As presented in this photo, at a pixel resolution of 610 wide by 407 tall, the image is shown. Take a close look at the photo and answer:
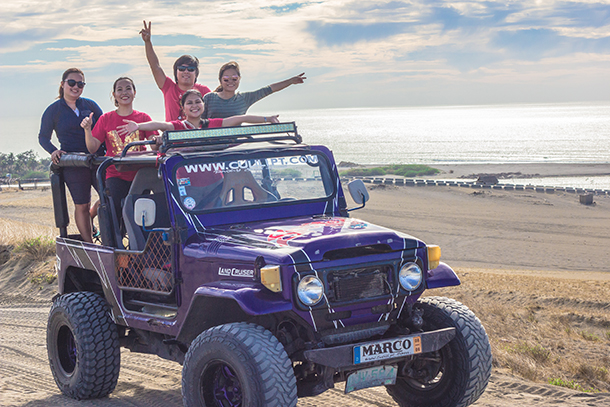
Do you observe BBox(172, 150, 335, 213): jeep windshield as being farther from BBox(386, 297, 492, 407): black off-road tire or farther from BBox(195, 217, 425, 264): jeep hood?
BBox(386, 297, 492, 407): black off-road tire

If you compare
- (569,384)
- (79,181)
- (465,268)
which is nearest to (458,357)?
(569,384)

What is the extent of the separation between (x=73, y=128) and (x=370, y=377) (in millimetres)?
5095

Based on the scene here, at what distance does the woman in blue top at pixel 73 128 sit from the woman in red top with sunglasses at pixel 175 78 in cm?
88

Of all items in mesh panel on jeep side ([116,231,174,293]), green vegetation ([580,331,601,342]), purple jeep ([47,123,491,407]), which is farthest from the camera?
green vegetation ([580,331,601,342])

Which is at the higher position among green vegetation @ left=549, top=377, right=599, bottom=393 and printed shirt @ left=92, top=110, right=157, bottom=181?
printed shirt @ left=92, top=110, right=157, bottom=181

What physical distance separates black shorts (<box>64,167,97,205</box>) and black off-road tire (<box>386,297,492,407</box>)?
4.27m

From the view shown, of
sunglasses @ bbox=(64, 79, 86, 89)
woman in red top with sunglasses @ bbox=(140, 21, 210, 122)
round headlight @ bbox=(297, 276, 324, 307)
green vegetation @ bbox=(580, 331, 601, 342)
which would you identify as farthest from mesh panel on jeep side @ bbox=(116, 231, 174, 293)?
green vegetation @ bbox=(580, 331, 601, 342)

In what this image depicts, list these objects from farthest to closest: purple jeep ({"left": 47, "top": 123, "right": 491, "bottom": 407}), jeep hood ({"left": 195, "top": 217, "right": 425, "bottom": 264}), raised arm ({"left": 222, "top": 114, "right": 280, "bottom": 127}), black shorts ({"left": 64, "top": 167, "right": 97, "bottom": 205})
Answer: black shorts ({"left": 64, "top": 167, "right": 97, "bottom": 205}), raised arm ({"left": 222, "top": 114, "right": 280, "bottom": 127}), jeep hood ({"left": 195, "top": 217, "right": 425, "bottom": 264}), purple jeep ({"left": 47, "top": 123, "right": 491, "bottom": 407})

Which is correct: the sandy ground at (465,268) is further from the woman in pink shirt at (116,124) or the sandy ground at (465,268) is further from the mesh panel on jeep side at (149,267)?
the woman in pink shirt at (116,124)

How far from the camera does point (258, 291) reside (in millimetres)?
4844

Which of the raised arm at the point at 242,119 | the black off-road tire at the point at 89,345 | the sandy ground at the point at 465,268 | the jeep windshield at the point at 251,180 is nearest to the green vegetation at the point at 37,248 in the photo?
the sandy ground at the point at 465,268

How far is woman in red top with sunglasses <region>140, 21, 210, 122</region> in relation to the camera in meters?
8.27

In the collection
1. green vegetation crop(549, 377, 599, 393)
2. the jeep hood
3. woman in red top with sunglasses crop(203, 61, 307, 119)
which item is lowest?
green vegetation crop(549, 377, 599, 393)

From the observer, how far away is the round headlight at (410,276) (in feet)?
17.4
